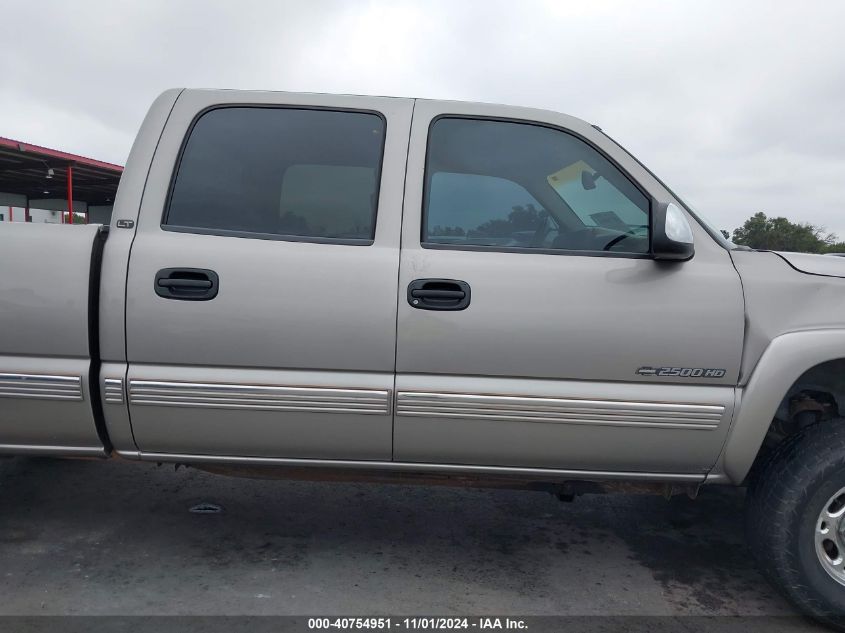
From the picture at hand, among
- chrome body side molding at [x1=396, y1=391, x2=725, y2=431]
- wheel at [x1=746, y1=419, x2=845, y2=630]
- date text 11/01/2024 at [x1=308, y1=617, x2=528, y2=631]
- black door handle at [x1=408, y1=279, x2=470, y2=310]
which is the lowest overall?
date text 11/01/2024 at [x1=308, y1=617, x2=528, y2=631]

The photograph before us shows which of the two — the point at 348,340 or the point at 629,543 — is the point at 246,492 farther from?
the point at 629,543

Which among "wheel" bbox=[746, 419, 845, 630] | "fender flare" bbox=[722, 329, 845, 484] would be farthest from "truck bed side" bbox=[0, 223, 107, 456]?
"wheel" bbox=[746, 419, 845, 630]

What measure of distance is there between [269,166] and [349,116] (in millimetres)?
391

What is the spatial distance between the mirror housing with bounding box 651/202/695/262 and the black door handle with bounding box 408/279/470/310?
718mm

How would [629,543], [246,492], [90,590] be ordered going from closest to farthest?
1. [90,590]
2. [629,543]
3. [246,492]

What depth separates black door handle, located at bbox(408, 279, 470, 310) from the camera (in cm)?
244

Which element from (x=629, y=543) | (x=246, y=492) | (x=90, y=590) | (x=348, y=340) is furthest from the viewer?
(x=246, y=492)

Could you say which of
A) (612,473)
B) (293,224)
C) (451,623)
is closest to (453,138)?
(293,224)

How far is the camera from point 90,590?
2672 millimetres

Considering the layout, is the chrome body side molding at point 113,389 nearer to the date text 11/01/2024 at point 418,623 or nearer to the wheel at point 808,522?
the date text 11/01/2024 at point 418,623

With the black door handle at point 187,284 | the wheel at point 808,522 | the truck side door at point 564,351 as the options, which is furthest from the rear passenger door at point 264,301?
the wheel at point 808,522

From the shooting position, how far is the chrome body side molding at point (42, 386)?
245 centimetres

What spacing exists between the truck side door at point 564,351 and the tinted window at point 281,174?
0.26 meters

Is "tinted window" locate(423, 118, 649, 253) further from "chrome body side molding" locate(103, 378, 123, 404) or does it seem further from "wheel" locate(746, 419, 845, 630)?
"chrome body side molding" locate(103, 378, 123, 404)
